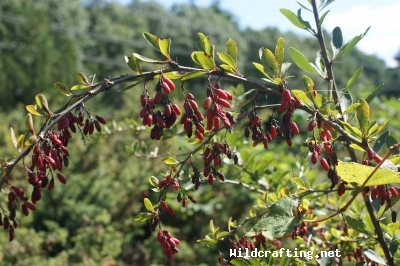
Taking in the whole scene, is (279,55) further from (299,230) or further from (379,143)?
(299,230)

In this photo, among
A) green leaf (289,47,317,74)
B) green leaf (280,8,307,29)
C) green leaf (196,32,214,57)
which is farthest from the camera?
green leaf (280,8,307,29)

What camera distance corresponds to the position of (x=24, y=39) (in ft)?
77.4

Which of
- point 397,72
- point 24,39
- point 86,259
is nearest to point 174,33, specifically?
point 24,39

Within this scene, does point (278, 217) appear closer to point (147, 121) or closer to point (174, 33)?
point (147, 121)

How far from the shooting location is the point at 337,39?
1444 millimetres

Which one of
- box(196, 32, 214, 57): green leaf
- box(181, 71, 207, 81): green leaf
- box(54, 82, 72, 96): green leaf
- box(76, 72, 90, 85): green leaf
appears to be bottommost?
box(54, 82, 72, 96): green leaf

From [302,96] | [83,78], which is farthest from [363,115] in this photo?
[83,78]

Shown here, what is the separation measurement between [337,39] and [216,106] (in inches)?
20.1

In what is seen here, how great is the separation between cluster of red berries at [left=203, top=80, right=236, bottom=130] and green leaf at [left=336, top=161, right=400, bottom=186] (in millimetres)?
242

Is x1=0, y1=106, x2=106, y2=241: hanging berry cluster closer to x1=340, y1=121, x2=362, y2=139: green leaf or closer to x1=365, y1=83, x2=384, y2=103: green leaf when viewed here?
x1=340, y1=121, x2=362, y2=139: green leaf

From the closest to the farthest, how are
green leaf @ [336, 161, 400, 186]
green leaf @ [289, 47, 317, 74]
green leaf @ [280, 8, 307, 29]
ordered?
green leaf @ [336, 161, 400, 186], green leaf @ [289, 47, 317, 74], green leaf @ [280, 8, 307, 29]

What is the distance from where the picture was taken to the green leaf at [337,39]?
4.70 ft

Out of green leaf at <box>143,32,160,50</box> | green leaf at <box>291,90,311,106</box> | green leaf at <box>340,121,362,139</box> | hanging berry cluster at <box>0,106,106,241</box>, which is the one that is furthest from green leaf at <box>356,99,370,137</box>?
hanging berry cluster at <box>0,106,106,241</box>

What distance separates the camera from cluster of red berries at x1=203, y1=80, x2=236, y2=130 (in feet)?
3.62
